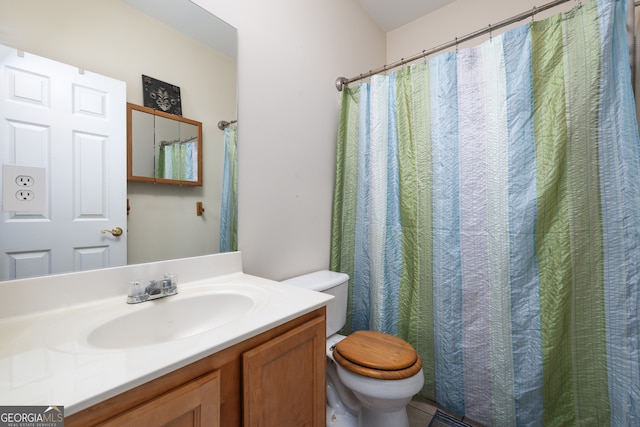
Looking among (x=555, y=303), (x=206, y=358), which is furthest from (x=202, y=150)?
(x=555, y=303)

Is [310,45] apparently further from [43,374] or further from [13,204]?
[43,374]

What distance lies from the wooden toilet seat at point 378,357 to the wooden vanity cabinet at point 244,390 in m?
0.25

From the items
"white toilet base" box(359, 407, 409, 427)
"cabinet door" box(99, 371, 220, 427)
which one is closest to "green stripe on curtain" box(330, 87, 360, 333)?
"white toilet base" box(359, 407, 409, 427)

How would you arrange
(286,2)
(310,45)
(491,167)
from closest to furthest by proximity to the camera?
(491,167) < (286,2) < (310,45)

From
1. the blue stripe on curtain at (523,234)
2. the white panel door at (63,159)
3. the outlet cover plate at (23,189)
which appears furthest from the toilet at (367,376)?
the outlet cover plate at (23,189)

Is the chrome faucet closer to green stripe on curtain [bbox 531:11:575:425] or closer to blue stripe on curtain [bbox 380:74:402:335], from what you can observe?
blue stripe on curtain [bbox 380:74:402:335]

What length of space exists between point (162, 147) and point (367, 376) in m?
1.17

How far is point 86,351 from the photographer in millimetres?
549

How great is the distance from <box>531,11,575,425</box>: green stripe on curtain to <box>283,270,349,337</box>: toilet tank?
871 millimetres

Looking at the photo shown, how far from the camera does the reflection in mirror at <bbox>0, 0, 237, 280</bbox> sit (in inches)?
30.2

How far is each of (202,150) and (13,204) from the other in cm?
58

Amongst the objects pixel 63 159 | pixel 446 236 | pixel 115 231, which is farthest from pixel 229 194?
pixel 446 236

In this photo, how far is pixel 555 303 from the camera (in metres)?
1.10

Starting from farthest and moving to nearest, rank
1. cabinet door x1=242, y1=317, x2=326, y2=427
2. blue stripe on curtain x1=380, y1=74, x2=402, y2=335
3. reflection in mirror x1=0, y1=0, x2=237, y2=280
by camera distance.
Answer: blue stripe on curtain x1=380, y1=74, x2=402, y2=335 → reflection in mirror x1=0, y1=0, x2=237, y2=280 → cabinet door x1=242, y1=317, x2=326, y2=427
